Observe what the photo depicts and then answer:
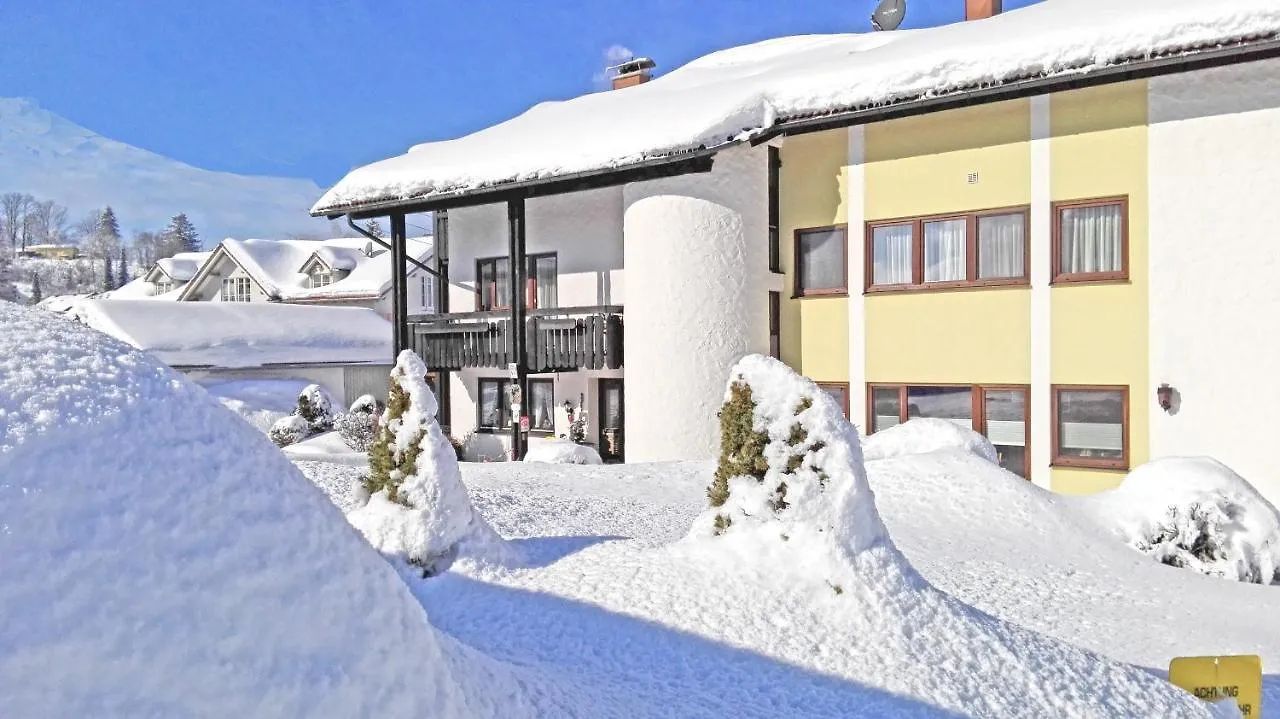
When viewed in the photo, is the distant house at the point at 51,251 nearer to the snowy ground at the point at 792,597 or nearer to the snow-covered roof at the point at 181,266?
the snow-covered roof at the point at 181,266

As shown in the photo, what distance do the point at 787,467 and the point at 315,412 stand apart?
23482 mm

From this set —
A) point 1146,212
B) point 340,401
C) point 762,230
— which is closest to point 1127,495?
point 1146,212

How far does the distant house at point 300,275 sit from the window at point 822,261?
29453 millimetres

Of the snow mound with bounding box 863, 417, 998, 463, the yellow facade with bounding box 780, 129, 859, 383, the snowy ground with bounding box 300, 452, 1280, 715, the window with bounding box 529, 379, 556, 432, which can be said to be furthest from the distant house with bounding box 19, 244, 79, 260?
the snow mound with bounding box 863, 417, 998, 463

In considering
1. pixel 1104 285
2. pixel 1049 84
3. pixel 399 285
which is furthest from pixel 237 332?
pixel 1104 285

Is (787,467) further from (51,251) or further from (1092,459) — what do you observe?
(51,251)

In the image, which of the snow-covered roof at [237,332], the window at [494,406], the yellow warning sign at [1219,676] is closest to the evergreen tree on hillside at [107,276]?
the snow-covered roof at [237,332]

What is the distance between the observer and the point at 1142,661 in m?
8.06

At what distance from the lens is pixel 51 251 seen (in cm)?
9912

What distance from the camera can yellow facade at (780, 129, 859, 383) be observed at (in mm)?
16469

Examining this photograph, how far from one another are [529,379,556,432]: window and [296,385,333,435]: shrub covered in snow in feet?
29.7

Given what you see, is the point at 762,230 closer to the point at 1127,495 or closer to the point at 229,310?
the point at 1127,495

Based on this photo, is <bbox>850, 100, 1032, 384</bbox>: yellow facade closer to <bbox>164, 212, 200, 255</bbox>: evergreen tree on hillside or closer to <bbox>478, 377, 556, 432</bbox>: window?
<bbox>478, 377, 556, 432</bbox>: window

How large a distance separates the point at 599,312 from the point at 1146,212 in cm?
934
